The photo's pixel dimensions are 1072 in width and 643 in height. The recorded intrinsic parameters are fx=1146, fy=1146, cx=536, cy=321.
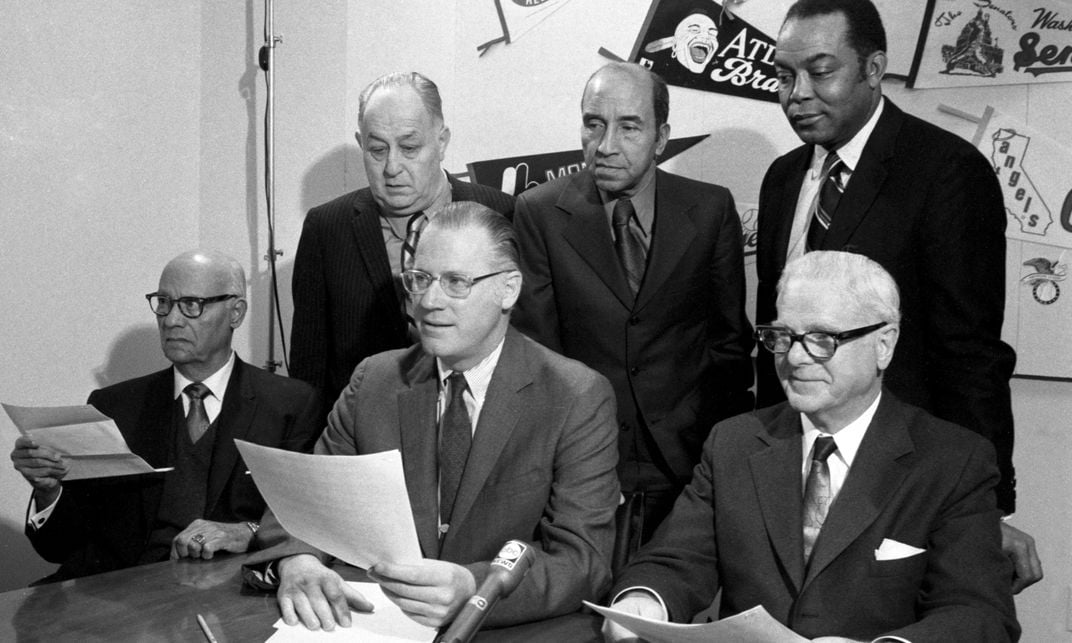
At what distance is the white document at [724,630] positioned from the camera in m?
1.68

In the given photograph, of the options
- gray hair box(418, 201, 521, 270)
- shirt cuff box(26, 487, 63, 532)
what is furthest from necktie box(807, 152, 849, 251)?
shirt cuff box(26, 487, 63, 532)

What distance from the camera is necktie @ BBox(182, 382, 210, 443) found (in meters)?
3.35

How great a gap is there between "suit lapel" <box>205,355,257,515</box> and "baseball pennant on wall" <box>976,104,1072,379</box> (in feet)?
7.54

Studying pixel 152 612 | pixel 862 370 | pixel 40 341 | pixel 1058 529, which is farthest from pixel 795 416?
pixel 40 341

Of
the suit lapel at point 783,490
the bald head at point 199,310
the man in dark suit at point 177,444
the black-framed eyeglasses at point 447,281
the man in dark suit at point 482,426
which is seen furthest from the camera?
the bald head at point 199,310

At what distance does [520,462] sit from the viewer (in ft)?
7.85

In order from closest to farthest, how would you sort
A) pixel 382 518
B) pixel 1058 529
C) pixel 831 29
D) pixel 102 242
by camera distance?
pixel 382 518 → pixel 831 29 → pixel 1058 529 → pixel 102 242

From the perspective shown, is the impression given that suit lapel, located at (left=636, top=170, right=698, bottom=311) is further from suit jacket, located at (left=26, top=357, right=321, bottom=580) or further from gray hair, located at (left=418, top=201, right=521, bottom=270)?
suit jacket, located at (left=26, top=357, right=321, bottom=580)

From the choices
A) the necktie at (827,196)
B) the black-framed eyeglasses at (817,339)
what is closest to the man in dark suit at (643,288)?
the necktie at (827,196)

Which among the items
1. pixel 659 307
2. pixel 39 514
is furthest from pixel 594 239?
pixel 39 514

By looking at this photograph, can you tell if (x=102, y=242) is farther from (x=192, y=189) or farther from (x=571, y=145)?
(x=571, y=145)

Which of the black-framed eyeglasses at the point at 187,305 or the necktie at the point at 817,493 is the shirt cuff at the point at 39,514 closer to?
the black-framed eyeglasses at the point at 187,305

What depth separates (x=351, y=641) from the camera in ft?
6.40

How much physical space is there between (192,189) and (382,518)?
3.40m
